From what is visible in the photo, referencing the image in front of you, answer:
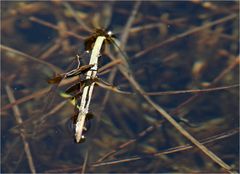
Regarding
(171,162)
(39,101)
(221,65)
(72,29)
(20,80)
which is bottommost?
(171,162)

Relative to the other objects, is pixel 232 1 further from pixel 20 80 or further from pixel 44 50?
pixel 20 80

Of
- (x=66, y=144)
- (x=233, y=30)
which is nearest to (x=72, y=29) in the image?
(x=66, y=144)

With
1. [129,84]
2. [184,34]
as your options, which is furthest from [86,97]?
[184,34]

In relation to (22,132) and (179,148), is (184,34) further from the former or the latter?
(22,132)

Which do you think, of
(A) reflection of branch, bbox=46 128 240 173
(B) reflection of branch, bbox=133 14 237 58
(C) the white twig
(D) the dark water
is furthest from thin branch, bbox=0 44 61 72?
(C) the white twig

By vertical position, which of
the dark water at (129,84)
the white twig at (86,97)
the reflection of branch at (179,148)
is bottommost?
the white twig at (86,97)

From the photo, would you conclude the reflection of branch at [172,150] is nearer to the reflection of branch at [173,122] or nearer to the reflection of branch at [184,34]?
the reflection of branch at [173,122]

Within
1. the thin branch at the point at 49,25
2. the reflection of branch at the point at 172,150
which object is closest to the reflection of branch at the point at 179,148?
the reflection of branch at the point at 172,150

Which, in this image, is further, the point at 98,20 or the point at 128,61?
the point at 98,20

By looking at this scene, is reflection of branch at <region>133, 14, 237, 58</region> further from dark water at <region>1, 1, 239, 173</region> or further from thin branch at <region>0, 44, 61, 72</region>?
thin branch at <region>0, 44, 61, 72</region>
